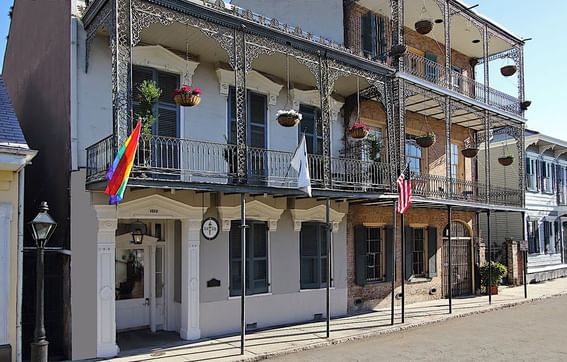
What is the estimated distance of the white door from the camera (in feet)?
38.0

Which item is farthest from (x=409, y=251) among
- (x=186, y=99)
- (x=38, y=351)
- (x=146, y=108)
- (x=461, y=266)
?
(x=38, y=351)

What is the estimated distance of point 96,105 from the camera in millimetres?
10281

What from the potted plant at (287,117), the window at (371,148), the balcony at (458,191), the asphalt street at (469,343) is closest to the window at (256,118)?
the potted plant at (287,117)

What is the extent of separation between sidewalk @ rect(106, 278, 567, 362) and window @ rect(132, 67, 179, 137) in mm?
4487

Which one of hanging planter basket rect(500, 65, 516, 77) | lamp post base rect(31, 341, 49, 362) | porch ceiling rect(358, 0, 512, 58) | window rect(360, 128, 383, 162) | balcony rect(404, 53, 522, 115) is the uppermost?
porch ceiling rect(358, 0, 512, 58)

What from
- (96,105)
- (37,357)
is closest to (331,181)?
(96,105)

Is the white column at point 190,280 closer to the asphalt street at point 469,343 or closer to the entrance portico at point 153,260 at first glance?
the entrance portico at point 153,260

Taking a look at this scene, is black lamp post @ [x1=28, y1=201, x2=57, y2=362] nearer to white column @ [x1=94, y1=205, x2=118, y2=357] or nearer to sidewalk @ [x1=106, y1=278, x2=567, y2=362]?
white column @ [x1=94, y1=205, x2=118, y2=357]

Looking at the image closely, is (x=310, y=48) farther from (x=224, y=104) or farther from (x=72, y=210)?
(x=72, y=210)

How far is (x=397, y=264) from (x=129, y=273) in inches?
318

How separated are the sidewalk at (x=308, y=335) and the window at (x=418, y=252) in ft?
3.42

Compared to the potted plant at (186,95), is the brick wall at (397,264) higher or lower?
lower

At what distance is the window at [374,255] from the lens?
49.7 feet

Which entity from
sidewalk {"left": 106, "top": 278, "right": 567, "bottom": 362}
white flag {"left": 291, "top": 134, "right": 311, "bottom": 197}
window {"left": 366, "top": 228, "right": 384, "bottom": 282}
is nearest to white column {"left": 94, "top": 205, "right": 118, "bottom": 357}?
sidewalk {"left": 106, "top": 278, "right": 567, "bottom": 362}
